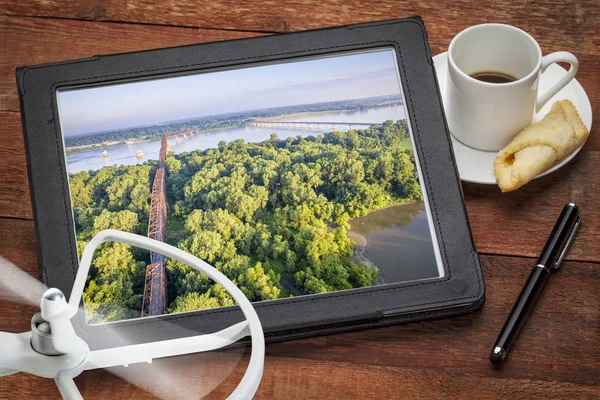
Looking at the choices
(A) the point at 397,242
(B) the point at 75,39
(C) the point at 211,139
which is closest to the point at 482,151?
(A) the point at 397,242

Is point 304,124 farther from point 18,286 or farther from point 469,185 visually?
point 18,286

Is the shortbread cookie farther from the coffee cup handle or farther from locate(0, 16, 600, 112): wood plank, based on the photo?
locate(0, 16, 600, 112): wood plank

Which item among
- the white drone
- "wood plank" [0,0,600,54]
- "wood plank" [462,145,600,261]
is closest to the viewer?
the white drone

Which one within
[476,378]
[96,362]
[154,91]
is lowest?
[476,378]

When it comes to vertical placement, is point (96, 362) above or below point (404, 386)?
above

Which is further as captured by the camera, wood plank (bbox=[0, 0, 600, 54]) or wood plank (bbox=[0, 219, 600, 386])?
wood plank (bbox=[0, 0, 600, 54])

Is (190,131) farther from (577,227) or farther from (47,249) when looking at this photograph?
(577,227)

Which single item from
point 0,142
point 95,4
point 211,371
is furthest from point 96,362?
point 95,4

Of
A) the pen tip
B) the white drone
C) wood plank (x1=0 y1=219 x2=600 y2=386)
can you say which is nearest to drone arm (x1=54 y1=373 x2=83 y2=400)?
the white drone
